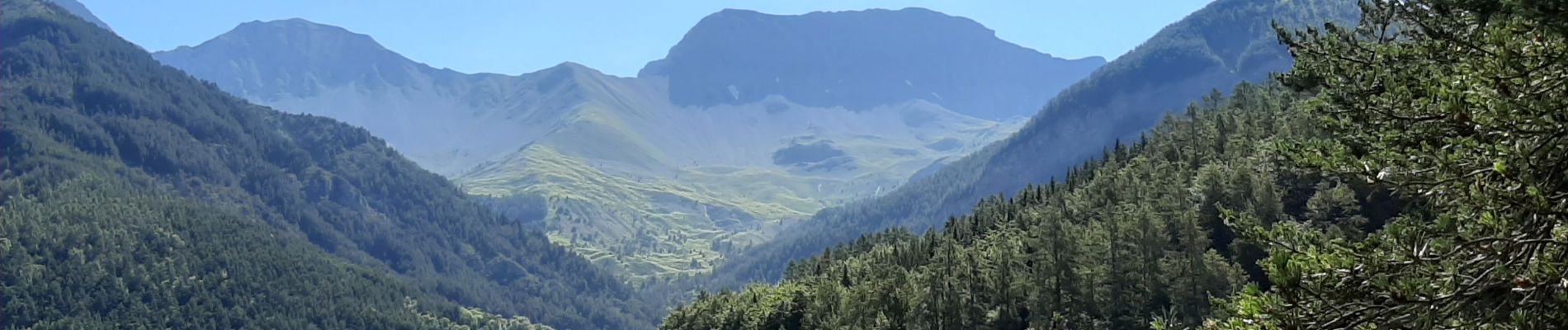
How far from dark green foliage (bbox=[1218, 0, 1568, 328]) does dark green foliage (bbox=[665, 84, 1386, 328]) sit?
35864mm

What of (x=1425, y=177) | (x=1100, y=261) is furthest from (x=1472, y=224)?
(x=1100, y=261)

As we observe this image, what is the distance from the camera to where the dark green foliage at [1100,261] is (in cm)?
7381

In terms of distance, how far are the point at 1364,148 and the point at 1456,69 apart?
18.0ft

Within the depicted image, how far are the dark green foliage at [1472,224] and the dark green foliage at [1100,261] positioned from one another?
1412 inches

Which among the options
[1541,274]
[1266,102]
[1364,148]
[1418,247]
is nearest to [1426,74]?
[1364,148]

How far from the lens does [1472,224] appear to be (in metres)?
12.8

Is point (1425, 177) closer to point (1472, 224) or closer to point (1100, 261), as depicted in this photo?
point (1472, 224)

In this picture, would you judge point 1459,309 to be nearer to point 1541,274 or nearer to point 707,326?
point 1541,274

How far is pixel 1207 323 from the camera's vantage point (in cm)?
1420

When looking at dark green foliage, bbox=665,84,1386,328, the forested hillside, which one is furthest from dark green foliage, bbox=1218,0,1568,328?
dark green foliage, bbox=665,84,1386,328

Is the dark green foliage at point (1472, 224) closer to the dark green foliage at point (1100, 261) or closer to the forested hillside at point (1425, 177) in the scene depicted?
→ the forested hillside at point (1425, 177)

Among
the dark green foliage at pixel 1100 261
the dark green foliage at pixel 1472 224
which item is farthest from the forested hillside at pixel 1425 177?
the dark green foliage at pixel 1100 261

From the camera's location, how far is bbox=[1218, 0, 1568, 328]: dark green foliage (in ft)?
37.0

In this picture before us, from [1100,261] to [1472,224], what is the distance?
233 ft
